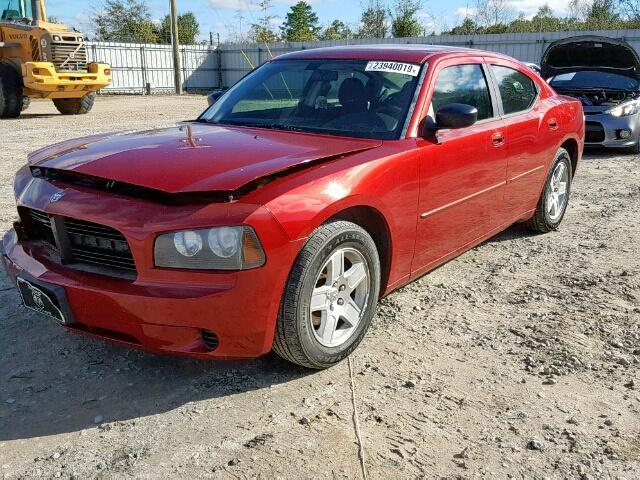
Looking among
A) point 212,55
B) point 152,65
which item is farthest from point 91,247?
Answer: point 212,55

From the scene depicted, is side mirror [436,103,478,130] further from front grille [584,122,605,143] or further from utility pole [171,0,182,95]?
utility pole [171,0,182,95]

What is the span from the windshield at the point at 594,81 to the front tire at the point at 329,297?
335 inches

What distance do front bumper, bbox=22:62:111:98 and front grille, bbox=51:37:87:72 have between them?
21 centimetres

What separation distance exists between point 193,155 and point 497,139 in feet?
7.23

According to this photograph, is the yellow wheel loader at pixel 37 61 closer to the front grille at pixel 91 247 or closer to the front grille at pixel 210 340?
the front grille at pixel 91 247

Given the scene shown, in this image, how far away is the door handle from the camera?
13.9ft

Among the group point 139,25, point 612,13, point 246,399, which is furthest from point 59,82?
point 139,25

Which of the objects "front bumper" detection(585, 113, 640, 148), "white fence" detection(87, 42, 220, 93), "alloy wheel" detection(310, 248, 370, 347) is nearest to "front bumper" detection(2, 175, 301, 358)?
"alloy wheel" detection(310, 248, 370, 347)

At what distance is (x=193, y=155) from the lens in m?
3.07

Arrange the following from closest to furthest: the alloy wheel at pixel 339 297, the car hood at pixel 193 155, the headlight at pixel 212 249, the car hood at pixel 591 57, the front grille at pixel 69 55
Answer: the headlight at pixel 212 249 → the car hood at pixel 193 155 → the alloy wheel at pixel 339 297 → the car hood at pixel 591 57 → the front grille at pixel 69 55

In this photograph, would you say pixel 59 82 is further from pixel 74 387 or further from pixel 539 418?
Result: pixel 539 418

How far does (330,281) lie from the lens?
308cm

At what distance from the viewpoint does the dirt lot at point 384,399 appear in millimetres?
2451

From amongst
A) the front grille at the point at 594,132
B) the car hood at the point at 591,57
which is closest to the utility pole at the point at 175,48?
the car hood at the point at 591,57
